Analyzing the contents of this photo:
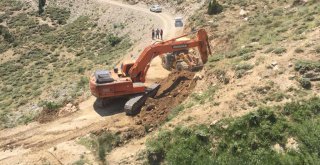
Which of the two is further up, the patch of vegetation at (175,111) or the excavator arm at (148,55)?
the excavator arm at (148,55)

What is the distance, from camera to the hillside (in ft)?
70.5

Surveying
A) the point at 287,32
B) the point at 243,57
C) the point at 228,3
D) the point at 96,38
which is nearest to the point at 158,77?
the point at 243,57

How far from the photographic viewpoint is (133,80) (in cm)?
3116

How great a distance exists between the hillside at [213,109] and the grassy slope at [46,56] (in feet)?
1.13

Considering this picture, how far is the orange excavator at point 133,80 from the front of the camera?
28938mm

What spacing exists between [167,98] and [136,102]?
2.23m

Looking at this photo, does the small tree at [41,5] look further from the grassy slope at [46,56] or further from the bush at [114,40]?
the bush at [114,40]

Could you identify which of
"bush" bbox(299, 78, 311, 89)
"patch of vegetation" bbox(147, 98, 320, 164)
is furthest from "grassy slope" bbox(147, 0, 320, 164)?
"bush" bbox(299, 78, 311, 89)

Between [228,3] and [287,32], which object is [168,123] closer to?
[287,32]

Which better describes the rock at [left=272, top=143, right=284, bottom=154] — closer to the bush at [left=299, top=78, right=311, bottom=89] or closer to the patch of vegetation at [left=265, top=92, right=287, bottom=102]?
the patch of vegetation at [left=265, top=92, right=287, bottom=102]

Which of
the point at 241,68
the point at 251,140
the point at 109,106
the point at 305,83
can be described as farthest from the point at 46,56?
the point at 251,140

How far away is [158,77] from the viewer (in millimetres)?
35812

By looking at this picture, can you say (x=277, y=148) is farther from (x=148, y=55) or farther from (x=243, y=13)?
(x=243, y=13)

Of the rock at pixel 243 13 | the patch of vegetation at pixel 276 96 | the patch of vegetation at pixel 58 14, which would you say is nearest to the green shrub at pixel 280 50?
the patch of vegetation at pixel 276 96
